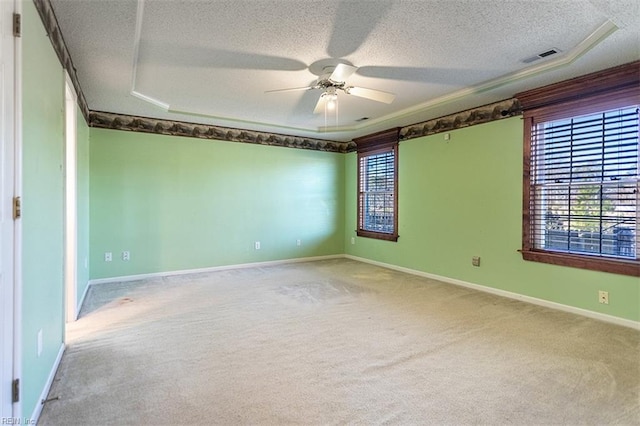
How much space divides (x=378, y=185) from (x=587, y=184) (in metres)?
3.20

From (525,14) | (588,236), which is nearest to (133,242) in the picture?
(525,14)

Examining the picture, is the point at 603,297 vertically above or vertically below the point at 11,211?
below

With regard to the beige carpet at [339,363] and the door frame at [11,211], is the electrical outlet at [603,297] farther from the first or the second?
the door frame at [11,211]

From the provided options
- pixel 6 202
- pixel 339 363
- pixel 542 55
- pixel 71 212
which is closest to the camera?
pixel 6 202

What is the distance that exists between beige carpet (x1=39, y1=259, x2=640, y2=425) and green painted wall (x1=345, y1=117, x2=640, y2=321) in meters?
0.33

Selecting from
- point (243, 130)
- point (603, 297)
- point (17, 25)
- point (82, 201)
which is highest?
point (243, 130)

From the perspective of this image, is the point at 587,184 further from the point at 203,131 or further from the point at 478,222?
the point at 203,131

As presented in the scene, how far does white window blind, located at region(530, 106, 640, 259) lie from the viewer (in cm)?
310

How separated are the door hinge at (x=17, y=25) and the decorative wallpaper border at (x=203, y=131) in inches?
134

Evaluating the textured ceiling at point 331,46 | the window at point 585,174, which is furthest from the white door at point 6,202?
the window at point 585,174

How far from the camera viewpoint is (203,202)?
5293 mm

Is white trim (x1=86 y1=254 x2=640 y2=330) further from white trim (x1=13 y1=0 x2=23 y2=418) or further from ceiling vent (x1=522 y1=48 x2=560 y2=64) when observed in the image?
ceiling vent (x1=522 y1=48 x2=560 y2=64)

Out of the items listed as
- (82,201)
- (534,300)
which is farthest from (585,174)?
(82,201)

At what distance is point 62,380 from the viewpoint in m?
2.10
